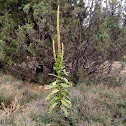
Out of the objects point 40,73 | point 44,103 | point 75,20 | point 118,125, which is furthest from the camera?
point 40,73

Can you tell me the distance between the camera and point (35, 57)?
6.30 metres

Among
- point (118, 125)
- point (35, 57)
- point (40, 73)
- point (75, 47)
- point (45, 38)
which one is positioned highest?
point (45, 38)

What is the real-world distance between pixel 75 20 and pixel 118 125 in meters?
4.29

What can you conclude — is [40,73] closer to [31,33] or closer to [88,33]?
[31,33]

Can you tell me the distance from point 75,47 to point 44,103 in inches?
127

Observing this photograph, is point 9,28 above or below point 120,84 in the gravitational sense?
above

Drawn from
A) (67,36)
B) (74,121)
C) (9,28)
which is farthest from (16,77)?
(74,121)

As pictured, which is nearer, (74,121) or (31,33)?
(74,121)

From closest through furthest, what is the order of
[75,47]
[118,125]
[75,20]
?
[118,125], [75,20], [75,47]

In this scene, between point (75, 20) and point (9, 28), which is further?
point (9, 28)

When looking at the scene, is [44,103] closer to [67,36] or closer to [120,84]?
[67,36]

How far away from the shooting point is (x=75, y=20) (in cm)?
565

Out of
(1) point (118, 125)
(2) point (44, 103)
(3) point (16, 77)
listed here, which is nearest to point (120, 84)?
(1) point (118, 125)

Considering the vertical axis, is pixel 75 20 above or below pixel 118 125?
above
